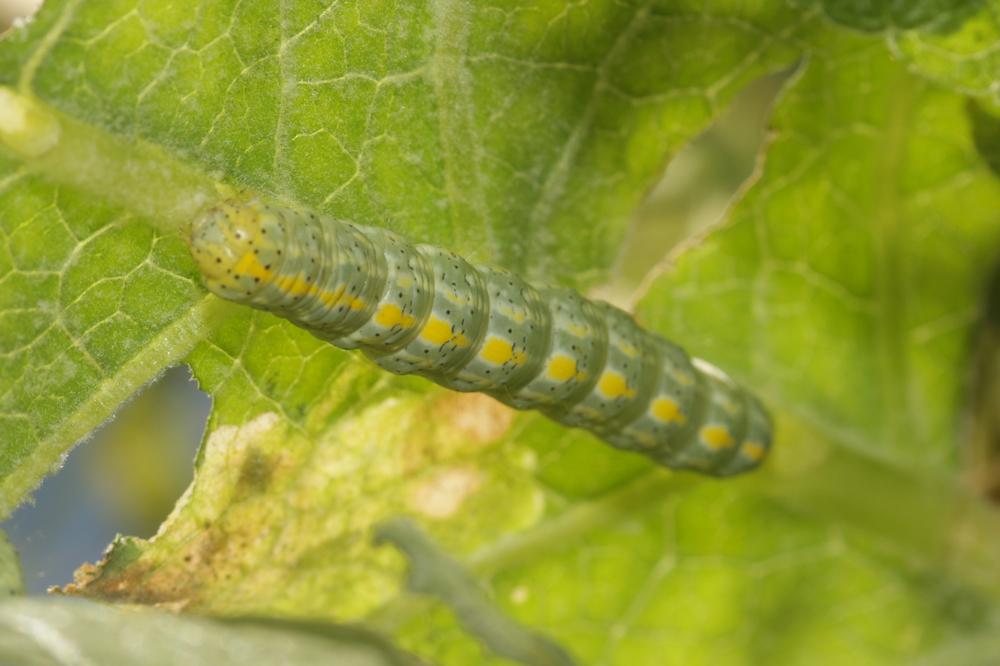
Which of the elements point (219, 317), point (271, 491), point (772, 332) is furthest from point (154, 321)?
point (772, 332)

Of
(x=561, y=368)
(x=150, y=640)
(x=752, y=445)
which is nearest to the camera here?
(x=150, y=640)

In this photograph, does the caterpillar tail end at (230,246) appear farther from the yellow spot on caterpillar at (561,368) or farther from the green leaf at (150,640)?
the yellow spot on caterpillar at (561,368)

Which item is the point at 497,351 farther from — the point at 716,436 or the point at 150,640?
the point at 150,640

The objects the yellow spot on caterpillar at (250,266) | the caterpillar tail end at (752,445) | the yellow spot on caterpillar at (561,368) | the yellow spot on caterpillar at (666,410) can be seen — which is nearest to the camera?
the yellow spot on caterpillar at (250,266)

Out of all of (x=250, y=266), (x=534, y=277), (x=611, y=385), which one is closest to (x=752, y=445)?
(x=611, y=385)

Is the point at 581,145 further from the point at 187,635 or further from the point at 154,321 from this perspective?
the point at 187,635

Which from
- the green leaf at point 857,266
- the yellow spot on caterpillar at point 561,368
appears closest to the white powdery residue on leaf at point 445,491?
the yellow spot on caterpillar at point 561,368

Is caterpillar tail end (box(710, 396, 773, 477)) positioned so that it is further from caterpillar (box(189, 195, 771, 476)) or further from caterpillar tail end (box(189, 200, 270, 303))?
caterpillar tail end (box(189, 200, 270, 303))

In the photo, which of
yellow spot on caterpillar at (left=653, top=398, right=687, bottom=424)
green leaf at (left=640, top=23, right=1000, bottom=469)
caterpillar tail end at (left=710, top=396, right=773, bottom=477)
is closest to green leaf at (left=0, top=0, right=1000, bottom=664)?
green leaf at (left=640, top=23, right=1000, bottom=469)
